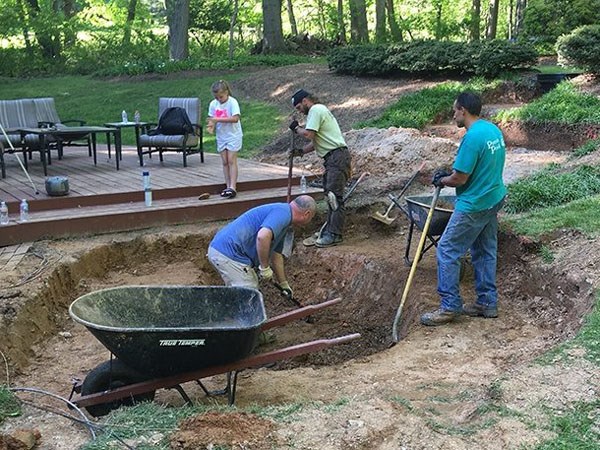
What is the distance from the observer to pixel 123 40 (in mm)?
24703

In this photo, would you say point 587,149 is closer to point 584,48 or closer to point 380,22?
point 584,48

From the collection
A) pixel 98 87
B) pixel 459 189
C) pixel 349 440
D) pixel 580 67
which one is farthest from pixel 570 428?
pixel 98 87

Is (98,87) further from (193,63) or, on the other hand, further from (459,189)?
(459,189)

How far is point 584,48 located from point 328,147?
7.29 m

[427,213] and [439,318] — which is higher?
[427,213]

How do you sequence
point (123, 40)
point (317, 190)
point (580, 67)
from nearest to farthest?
point (317, 190), point (580, 67), point (123, 40)

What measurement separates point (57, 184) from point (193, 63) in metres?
12.9

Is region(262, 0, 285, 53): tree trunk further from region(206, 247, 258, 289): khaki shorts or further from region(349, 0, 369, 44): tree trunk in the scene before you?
region(206, 247, 258, 289): khaki shorts

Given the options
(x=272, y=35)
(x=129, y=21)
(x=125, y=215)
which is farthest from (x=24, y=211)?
(x=129, y=21)

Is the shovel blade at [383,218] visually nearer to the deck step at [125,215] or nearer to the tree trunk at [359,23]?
the deck step at [125,215]

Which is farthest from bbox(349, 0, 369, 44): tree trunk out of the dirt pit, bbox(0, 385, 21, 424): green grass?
bbox(0, 385, 21, 424): green grass

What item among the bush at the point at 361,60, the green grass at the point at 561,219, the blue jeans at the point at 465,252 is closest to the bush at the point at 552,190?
the green grass at the point at 561,219

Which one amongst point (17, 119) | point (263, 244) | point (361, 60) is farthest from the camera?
point (361, 60)

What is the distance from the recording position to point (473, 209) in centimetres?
554
